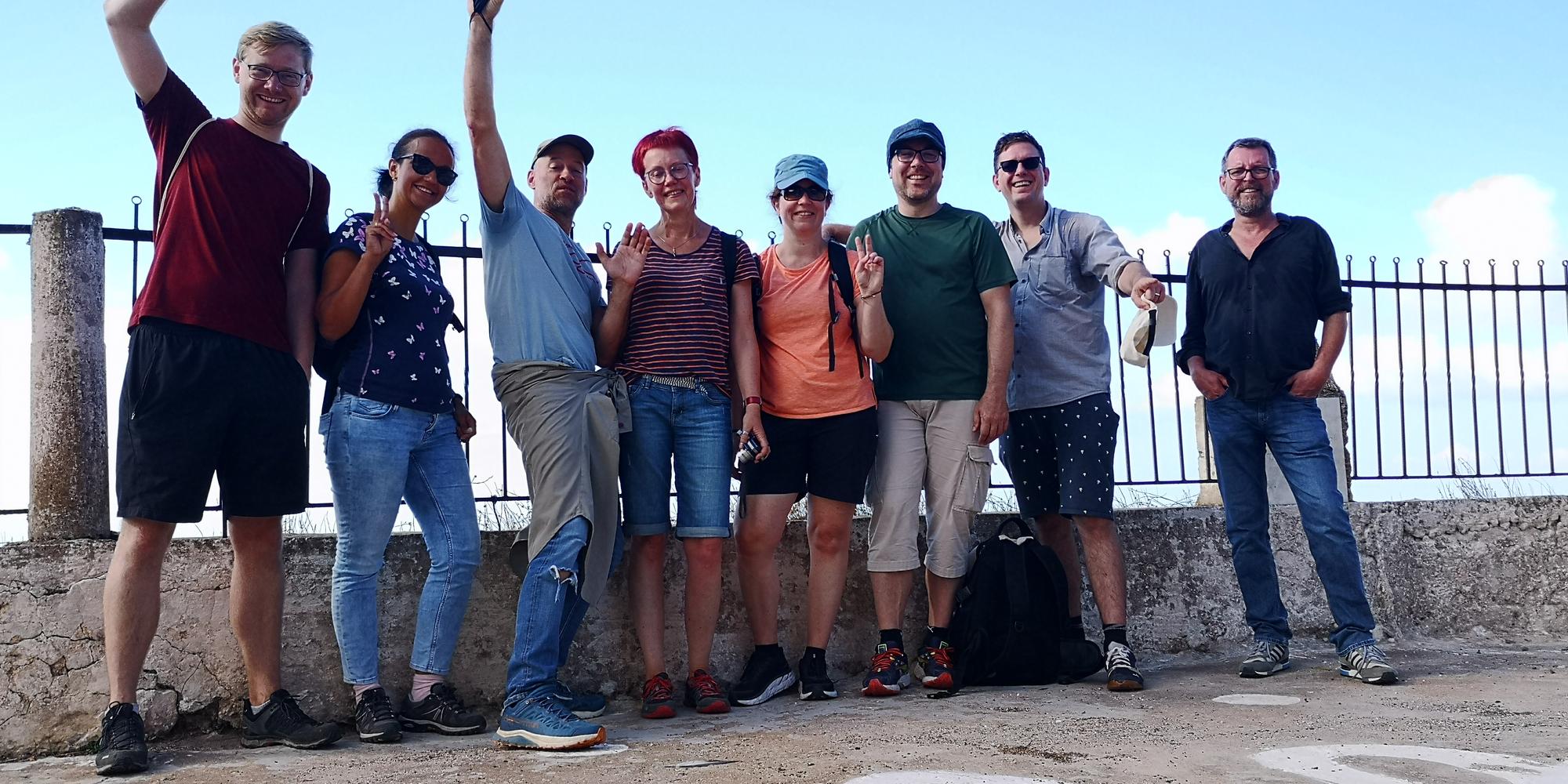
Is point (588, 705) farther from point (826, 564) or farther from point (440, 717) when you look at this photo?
point (826, 564)

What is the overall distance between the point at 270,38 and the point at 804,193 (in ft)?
6.03

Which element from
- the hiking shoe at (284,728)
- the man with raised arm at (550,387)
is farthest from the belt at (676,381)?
the hiking shoe at (284,728)

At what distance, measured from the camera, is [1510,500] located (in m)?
6.48

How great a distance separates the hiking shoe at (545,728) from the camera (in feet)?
11.3

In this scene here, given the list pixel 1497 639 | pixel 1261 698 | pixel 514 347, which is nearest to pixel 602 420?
pixel 514 347

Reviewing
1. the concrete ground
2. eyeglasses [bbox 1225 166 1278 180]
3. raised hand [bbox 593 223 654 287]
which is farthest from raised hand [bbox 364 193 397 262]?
eyeglasses [bbox 1225 166 1278 180]

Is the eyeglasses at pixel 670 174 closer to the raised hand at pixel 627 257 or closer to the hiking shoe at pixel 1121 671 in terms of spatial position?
the raised hand at pixel 627 257

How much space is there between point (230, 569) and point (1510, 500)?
20.9 feet

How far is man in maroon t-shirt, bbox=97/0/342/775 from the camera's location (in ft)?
11.2

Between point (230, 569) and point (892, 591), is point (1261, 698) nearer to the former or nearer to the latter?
point (892, 591)

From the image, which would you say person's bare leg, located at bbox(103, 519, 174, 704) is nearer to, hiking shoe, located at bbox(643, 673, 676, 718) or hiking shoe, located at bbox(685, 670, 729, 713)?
hiking shoe, located at bbox(643, 673, 676, 718)

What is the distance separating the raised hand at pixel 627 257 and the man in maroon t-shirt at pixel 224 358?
3.05ft

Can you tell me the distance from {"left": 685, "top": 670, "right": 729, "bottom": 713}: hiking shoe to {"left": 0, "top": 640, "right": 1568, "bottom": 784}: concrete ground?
0.24ft

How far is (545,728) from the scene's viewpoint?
3.45 metres
